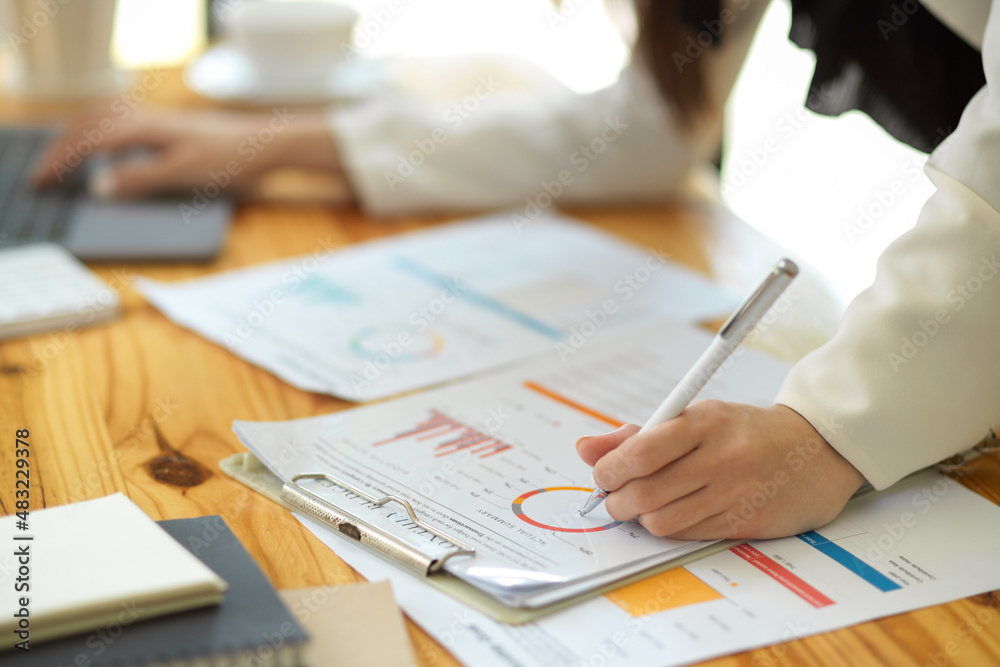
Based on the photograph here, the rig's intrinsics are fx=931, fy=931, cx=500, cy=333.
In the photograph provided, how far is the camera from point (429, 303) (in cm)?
85

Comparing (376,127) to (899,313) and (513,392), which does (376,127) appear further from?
(899,313)

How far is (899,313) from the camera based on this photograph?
54 cm

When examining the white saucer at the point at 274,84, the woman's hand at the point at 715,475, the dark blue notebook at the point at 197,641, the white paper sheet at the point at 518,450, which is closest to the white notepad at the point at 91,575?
the dark blue notebook at the point at 197,641

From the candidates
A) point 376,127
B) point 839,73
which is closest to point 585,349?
point 839,73

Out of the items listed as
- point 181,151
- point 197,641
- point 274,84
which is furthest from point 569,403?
point 274,84

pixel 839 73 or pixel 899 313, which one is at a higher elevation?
pixel 839 73

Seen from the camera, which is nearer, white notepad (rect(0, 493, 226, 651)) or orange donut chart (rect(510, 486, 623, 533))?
white notepad (rect(0, 493, 226, 651))

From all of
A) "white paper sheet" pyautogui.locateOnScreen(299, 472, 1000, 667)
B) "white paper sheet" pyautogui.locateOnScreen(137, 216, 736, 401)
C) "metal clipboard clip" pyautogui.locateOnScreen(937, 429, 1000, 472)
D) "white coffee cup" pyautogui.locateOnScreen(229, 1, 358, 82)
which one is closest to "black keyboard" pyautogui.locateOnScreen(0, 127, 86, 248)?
"white paper sheet" pyautogui.locateOnScreen(137, 216, 736, 401)

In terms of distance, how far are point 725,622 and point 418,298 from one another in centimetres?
48

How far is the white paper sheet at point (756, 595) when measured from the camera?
0.43 metres

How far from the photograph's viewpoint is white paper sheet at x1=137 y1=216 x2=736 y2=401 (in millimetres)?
739

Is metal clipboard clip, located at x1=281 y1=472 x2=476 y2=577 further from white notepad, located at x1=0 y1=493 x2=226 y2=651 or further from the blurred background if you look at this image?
the blurred background

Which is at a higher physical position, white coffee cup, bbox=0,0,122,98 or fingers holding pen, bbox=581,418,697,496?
fingers holding pen, bbox=581,418,697,496

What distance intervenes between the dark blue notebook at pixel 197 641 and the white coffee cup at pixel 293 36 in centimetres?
104
